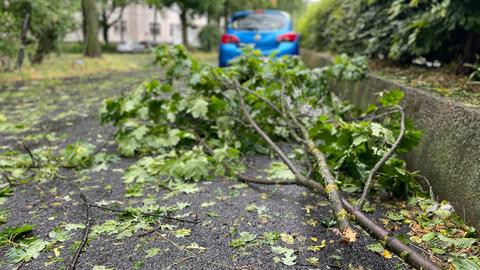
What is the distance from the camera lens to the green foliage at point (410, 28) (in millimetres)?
3254

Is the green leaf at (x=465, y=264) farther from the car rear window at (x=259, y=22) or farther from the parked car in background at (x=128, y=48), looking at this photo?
the parked car in background at (x=128, y=48)

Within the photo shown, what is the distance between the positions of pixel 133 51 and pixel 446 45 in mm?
30287

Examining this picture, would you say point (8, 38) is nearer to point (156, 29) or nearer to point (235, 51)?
point (235, 51)

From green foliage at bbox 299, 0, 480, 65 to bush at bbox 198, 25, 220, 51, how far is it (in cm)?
2428

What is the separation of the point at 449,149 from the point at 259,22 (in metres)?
6.95

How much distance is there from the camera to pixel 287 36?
8.54m

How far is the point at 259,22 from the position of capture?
8906mm

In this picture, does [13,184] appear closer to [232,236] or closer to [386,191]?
[232,236]

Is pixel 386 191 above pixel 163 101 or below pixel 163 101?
below

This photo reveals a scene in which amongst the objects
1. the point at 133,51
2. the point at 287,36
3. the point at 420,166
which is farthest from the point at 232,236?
the point at 133,51

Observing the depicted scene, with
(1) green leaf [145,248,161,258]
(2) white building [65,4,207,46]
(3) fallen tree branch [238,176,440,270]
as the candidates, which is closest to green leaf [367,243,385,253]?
(3) fallen tree branch [238,176,440,270]

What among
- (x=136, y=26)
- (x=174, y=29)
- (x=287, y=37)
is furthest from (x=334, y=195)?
(x=174, y=29)

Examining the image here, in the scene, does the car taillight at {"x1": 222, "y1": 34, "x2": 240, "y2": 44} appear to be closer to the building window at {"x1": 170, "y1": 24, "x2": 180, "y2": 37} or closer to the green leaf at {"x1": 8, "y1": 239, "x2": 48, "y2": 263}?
the green leaf at {"x1": 8, "y1": 239, "x2": 48, "y2": 263}

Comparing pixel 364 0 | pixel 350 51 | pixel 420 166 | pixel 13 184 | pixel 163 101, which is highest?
pixel 364 0
